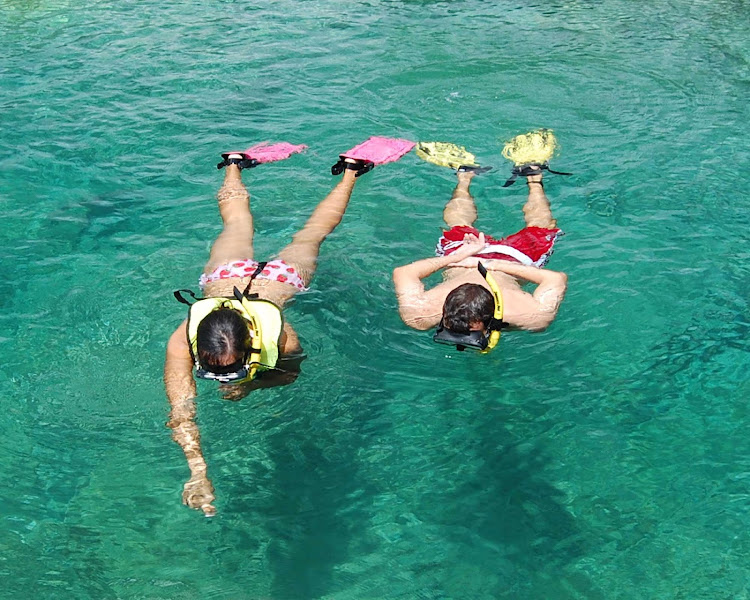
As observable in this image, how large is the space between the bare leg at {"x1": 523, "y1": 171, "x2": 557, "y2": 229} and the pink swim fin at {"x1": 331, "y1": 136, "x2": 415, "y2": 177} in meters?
1.29

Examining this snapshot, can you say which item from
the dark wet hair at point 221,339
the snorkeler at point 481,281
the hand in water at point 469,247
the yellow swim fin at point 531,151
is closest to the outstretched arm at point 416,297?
the snorkeler at point 481,281

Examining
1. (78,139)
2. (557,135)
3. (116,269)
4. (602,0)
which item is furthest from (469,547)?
(602,0)

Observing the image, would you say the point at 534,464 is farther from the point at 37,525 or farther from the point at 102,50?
the point at 102,50

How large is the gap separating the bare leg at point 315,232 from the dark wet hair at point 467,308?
1476mm

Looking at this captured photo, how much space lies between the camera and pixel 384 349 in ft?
19.2

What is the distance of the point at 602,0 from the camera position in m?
12.2

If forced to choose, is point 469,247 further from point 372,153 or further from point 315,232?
point 372,153

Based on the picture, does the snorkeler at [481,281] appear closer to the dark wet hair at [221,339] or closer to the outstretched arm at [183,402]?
the dark wet hair at [221,339]

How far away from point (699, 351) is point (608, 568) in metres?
2.04

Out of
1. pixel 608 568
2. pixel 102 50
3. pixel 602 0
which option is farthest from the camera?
pixel 602 0

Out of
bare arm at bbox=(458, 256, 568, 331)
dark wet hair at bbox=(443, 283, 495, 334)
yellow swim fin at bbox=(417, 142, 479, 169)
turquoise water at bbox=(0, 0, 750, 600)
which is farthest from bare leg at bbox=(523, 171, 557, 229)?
dark wet hair at bbox=(443, 283, 495, 334)

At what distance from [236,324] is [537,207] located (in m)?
3.41

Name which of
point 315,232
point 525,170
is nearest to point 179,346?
point 315,232

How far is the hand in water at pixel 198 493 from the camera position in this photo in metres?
4.28
